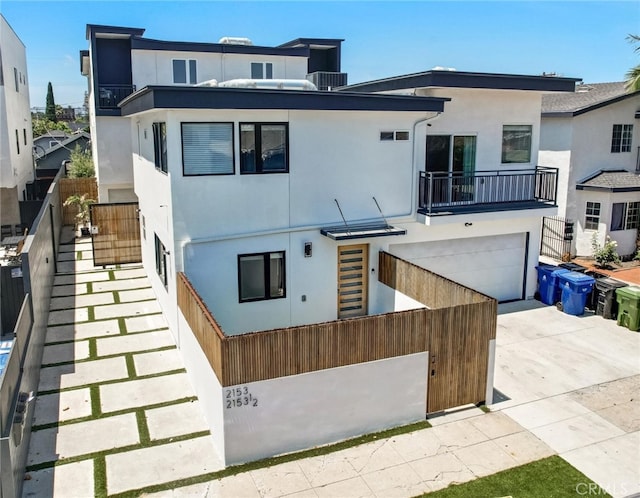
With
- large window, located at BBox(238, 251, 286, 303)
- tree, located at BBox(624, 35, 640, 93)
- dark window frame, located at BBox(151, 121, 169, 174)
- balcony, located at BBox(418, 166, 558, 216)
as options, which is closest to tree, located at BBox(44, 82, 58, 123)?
dark window frame, located at BBox(151, 121, 169, 174)

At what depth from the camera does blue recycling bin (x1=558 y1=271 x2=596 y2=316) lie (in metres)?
15.2

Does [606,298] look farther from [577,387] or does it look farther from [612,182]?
[612,182]

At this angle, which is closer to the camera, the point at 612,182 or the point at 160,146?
the point at 160,146

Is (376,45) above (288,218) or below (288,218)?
above

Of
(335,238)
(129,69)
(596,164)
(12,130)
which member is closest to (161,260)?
(335,238)

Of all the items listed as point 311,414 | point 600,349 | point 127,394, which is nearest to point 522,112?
point 600,349

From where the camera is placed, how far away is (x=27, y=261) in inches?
487

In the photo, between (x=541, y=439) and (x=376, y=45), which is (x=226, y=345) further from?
(x=376, y=45)

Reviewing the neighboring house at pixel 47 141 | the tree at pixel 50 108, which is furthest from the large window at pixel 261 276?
the tree at pixel 50 108

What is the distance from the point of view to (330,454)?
29.0ft

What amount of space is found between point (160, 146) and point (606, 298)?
40.1ft

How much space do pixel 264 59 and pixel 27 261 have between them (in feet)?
52.4

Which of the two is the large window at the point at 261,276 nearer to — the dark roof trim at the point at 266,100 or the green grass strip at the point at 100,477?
the dark roof trim at the point at 266,100

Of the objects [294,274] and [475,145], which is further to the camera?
[475,145]
